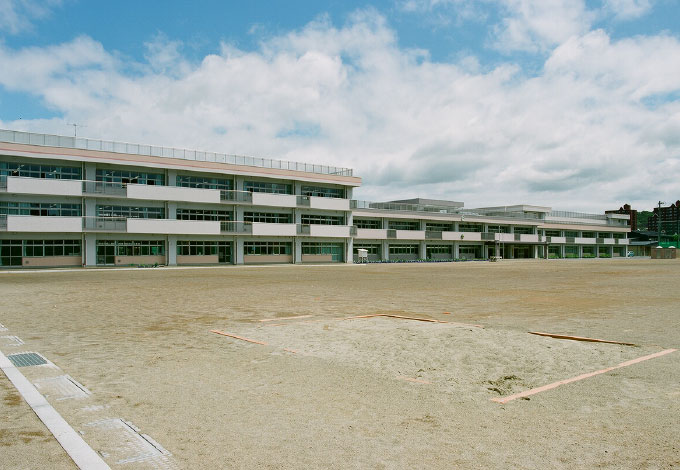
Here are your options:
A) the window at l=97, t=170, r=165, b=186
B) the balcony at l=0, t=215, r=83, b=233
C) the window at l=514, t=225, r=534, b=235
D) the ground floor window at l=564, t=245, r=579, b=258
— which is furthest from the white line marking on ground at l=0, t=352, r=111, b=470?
the ground floor window at l=564, t=245, r=579, b=258

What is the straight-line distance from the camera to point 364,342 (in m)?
10.1

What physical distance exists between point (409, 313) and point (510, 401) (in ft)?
28.3

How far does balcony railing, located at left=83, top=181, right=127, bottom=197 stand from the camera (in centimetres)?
5038

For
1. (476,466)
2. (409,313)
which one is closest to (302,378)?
(476,466)

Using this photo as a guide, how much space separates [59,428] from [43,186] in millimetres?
50280

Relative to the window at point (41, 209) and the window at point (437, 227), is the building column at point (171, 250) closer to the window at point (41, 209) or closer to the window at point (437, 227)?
the window at point (41, 209)

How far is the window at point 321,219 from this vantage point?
223ft

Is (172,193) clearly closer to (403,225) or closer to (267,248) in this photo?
(267,248)

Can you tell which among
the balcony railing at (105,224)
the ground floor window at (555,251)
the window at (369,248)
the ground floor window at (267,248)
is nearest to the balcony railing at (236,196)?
the ground floor window at (267,248)

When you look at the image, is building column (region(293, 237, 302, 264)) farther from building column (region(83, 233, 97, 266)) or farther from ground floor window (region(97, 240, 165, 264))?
building column (region(83, 233, 97, 266))

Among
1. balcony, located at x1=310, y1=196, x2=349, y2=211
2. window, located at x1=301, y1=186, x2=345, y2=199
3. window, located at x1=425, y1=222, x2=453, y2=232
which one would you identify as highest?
window, located at x1=301, y1=186, x2=345, y2=199

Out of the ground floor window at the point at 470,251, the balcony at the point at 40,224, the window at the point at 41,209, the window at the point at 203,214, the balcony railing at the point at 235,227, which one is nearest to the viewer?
the balcony at the point at 40,224

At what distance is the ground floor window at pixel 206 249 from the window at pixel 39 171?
13.2 meters

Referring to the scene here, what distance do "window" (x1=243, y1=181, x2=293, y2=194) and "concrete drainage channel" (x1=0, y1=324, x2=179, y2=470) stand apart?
56.3m
